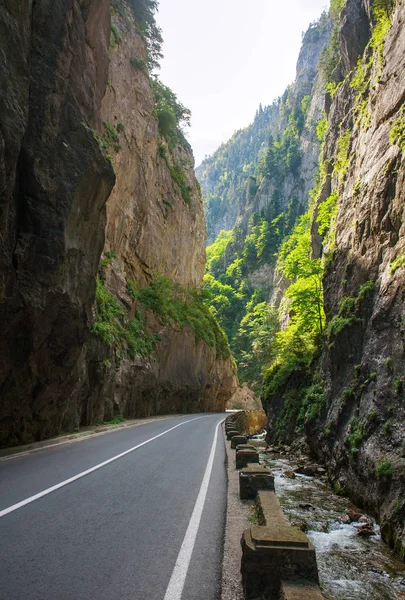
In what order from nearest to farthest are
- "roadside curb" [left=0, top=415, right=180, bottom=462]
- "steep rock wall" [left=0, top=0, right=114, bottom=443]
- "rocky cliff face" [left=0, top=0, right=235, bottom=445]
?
"steep rock wall" [left=0, top=0, right=114, bottom=443]
"rocky cliff face" [left=0, top=0, right=235, bottom=445]
"roadside curb" [left=0, top=415, right=180, bottom=462]

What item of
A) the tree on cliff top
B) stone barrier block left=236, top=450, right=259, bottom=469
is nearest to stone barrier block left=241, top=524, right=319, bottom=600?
stone barrier block left=236, top=450, right=259, bottom=469

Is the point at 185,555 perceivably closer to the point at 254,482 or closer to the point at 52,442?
the point at 254,482

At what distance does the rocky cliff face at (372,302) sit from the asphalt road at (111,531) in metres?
3.49

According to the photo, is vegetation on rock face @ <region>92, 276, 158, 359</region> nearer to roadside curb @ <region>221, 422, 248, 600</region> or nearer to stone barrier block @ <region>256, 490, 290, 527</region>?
roadside curb @ <region>221, 422, 248, 600</region>

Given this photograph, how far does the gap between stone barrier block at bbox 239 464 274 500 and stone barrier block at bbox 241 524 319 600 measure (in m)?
3.34

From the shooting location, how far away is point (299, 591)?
3.47 meters

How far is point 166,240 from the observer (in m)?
43.5

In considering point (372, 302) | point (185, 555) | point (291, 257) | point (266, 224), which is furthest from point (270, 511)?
point (266, 224)

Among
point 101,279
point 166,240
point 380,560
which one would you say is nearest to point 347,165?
point 101,279

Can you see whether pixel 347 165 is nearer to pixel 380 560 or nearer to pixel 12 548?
pixel 380 560

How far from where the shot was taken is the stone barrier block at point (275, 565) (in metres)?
3.76

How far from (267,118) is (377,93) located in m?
191

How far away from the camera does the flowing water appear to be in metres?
5.99

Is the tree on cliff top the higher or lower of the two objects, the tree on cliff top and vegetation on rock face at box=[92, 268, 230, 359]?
the higher
